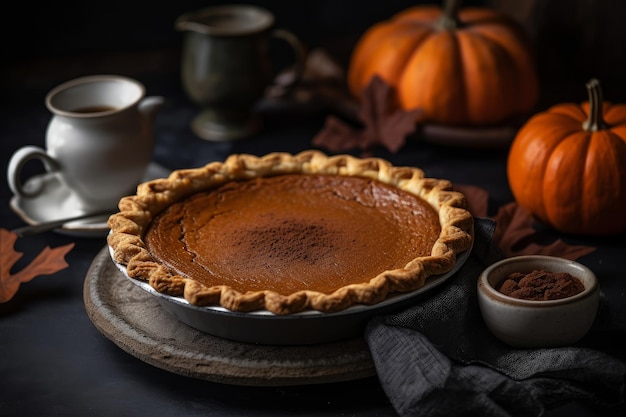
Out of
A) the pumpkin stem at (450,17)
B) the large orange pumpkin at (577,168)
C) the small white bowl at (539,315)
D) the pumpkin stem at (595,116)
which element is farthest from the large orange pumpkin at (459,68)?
the small white bowl at (539,315)

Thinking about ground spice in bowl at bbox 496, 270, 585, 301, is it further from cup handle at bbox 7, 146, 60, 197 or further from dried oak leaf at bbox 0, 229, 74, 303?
cup handle at bbox 7, 146, 60, 197

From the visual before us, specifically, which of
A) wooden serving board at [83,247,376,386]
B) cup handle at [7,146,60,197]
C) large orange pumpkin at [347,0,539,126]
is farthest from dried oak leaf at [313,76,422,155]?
wooden serving board at [83,247,376,386]

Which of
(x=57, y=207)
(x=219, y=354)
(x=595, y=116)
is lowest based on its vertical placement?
(x=57, y=207)

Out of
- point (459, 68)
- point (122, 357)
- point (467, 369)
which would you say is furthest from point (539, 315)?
point (459, 68)

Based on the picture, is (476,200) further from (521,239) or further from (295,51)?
(295,51)

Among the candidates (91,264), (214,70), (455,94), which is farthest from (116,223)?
(455,94)

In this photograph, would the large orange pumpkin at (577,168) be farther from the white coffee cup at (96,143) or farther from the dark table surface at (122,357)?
the white coffee cup at (96,143)
